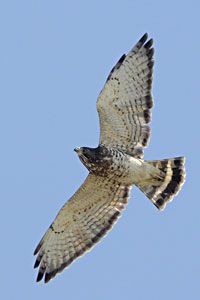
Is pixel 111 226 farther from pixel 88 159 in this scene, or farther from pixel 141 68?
pixel 141 68

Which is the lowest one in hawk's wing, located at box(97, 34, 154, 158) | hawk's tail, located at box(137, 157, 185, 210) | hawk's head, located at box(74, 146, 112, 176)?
hawk's tail, located at box(137, 157, 185, 210)

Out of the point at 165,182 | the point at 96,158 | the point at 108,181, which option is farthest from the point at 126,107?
the point at 165,182

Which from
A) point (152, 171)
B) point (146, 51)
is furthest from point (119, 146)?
point (146, 51)

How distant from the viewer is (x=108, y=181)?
12.2 m

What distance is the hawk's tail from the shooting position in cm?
1235

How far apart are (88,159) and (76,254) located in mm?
1557

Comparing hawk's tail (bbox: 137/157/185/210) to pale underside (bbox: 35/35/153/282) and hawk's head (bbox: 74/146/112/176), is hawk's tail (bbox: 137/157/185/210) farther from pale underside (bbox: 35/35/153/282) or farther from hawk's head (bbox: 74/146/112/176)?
hawk's head (bbox: 74/146/112/176)

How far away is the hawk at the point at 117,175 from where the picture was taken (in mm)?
12047

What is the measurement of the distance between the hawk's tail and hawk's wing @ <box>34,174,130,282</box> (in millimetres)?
380

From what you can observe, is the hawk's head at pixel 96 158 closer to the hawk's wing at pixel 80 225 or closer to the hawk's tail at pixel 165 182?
the hawk's wing at pixel 80 225

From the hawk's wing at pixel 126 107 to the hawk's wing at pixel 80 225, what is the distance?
65 cm

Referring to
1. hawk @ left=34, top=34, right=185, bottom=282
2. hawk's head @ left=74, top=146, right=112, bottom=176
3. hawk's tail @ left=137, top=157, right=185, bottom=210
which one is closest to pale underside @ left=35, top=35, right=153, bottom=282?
hawk @ left=34, top=34, right=185, bottom=282

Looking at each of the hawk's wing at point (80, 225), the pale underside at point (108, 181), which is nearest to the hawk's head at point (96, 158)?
the pale underside at point (108, 181)

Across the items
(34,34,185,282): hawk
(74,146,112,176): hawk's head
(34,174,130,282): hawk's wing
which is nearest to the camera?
(74,146,112,176): hawk's head
